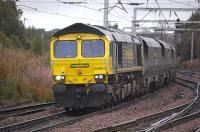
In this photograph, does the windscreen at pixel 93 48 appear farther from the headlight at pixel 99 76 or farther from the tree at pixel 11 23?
the tree at pixel 11 23

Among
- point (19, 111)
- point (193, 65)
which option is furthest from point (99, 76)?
point (193, 65)

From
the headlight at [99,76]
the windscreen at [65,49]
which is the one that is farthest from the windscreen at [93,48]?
the headlight at [99,76]

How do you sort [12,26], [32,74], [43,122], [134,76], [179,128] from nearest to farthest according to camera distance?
[179,128], [43,122], [134,76], [32,74], [12,26]

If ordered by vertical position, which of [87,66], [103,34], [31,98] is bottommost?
[31,98]

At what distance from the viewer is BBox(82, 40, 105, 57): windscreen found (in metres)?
18.3

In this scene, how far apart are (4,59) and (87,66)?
23.7 ft

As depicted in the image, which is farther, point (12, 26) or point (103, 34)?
point (12, 26)

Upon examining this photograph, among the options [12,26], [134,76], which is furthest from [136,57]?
[12,26]

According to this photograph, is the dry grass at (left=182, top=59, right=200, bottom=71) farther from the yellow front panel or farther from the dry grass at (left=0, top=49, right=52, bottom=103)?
the yellow front panel

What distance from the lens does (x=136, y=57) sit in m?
23.5

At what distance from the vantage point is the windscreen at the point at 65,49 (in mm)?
18516

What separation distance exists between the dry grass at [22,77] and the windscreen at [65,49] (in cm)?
551

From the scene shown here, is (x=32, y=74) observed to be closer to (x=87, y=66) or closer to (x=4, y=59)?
(x=4, y=59)

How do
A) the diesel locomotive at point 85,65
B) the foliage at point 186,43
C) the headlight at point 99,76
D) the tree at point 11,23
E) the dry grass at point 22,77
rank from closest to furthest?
the headlight at point 99,76 → the diesel locomotive at point 85,65 → the dry grass at point 22,77 → the tree at point 11,23 → the foliage at point 186,43
